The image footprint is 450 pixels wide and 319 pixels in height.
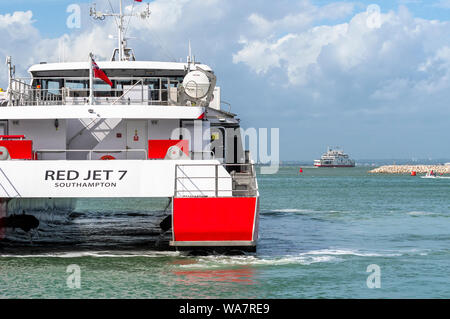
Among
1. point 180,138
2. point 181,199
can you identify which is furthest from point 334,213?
point 181,199

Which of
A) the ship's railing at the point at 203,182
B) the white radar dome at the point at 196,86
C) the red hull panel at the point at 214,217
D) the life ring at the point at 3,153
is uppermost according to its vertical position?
the white radar dome at the point at 196,86

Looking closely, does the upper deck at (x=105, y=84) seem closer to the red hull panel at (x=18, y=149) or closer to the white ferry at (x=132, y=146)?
the white ferry at (x=132, y=146)

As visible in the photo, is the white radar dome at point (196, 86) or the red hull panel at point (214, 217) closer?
the red hull panel at point (214, 217)

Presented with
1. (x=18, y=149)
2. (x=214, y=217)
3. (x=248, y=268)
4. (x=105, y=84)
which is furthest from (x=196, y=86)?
(x=248, y=268)

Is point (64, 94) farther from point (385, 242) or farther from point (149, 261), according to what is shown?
point (385, 242)

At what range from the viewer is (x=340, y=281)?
14570 millimetres

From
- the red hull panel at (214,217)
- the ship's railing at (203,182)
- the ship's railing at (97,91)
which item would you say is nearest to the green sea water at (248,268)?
the red hull panel at (214,217)

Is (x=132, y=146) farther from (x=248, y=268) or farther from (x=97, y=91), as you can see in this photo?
(x=248, y=268)

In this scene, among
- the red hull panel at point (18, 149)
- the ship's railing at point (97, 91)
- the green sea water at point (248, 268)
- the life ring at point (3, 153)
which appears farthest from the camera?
the ship's railing at point (97, 91)

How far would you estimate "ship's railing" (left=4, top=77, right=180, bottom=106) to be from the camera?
18672mm

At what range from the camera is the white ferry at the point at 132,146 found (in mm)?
14641

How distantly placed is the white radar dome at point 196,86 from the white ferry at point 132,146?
27mm

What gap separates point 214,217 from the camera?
14547mm
